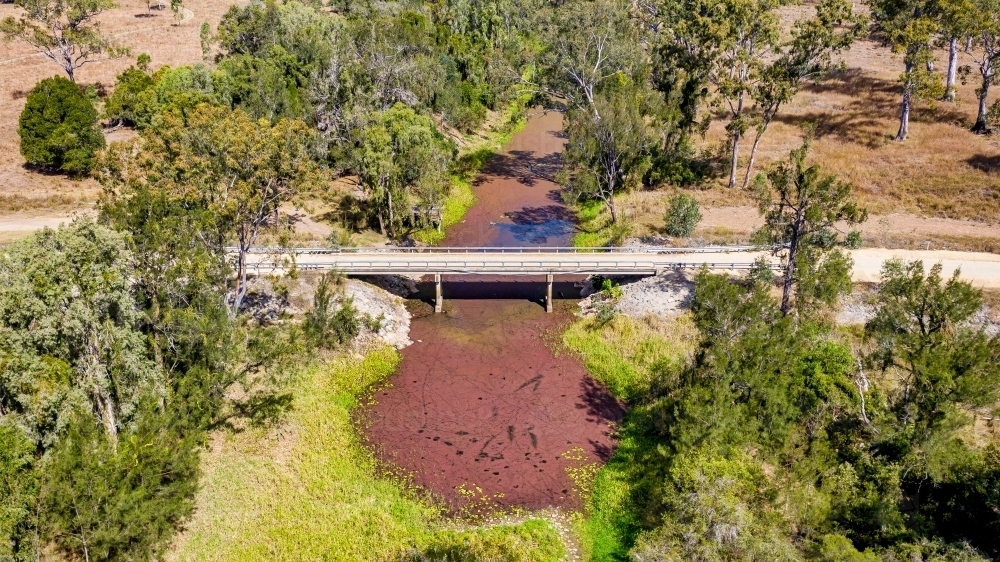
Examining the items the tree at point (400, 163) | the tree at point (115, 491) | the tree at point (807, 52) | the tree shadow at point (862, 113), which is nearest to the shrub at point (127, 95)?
the tree at point (400, 163)

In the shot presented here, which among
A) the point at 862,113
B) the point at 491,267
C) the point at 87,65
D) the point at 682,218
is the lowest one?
the point at 491,267

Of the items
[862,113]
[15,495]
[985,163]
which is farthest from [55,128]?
[985,163]

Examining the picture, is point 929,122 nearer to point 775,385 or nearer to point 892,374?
point 892,374

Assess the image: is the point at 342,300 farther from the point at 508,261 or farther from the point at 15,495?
the point at 15,495

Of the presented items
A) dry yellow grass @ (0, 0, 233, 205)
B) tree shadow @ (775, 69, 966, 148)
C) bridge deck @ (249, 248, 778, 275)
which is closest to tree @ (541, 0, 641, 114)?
bridge deck @ (249, 248, 778, 275)

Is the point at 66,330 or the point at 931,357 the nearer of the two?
the point at 66,330

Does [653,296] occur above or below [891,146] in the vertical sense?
below

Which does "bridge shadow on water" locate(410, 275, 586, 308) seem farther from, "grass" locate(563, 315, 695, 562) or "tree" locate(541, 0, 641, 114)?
"tree" locate(541, 0, 641, 114)

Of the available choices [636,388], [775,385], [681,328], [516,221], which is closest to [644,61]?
[516,221]
